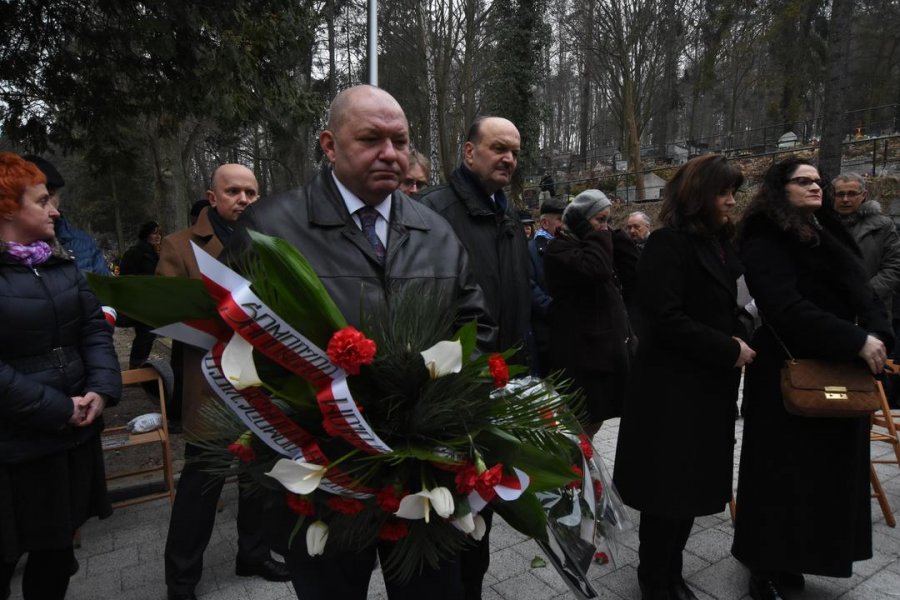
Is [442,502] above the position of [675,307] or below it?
below

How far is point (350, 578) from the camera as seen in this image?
169 cm

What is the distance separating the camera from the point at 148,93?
5.08 metres

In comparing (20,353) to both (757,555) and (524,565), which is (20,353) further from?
(757,555)

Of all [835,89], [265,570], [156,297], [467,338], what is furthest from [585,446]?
[835,89]

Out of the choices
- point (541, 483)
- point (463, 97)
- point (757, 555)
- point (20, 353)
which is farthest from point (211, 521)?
point (463, 97)

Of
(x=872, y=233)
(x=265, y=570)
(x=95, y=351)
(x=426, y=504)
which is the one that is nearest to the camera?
(x=426, y=504)

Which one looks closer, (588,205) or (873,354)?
(873,354)

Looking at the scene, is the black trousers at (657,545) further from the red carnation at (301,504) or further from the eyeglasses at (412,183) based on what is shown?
the eyeglasses at (412,183)

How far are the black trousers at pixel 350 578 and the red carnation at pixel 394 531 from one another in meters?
0.23

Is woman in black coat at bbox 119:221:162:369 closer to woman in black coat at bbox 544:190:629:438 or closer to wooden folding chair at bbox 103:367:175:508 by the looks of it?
wooden folding chair at bbox 103:367:175:508

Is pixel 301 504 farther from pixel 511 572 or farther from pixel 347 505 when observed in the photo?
pixel 511 572

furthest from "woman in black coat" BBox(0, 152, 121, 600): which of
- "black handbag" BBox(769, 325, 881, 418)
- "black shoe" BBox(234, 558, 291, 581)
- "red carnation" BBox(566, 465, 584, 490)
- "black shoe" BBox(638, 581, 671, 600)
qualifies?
"black handbag" BBox(769, 325, 881, 418)

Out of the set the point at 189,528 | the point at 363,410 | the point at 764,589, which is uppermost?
the point at 363,410

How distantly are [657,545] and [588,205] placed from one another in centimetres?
211
